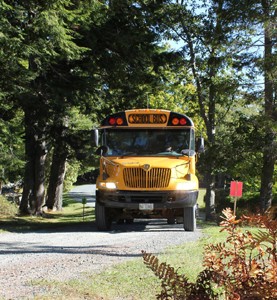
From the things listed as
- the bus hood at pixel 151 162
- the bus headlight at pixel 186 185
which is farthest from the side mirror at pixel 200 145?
the bus headlight at pixel 186 185

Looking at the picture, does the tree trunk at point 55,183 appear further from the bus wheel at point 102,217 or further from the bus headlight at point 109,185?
the bus headlight at point 109,185

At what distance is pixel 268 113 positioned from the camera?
53.2 feet

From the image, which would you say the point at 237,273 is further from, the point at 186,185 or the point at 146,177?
the point at 186,185

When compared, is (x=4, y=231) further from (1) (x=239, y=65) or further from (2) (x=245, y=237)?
(2) (x=245, y=237)

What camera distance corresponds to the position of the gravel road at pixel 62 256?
546cm

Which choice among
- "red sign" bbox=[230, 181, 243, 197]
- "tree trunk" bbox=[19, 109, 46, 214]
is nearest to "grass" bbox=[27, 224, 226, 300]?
"red sign" bbox=[230, 181, 243, 197]

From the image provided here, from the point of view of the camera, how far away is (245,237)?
2889mm

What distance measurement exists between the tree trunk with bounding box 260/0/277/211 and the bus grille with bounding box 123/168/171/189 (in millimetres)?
6003

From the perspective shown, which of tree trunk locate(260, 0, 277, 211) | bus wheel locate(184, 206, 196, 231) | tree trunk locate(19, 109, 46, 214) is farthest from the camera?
tree trunk locate(19, 109, 46, 214)

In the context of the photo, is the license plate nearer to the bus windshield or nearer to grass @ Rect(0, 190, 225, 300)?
the bus windshield

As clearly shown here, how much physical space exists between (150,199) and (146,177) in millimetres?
593

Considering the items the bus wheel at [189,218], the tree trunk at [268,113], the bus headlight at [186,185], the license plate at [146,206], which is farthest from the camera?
the tree trunk at [268,113]

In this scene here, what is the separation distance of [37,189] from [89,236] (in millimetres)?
11656

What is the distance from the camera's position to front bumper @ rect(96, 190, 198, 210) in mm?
11008
